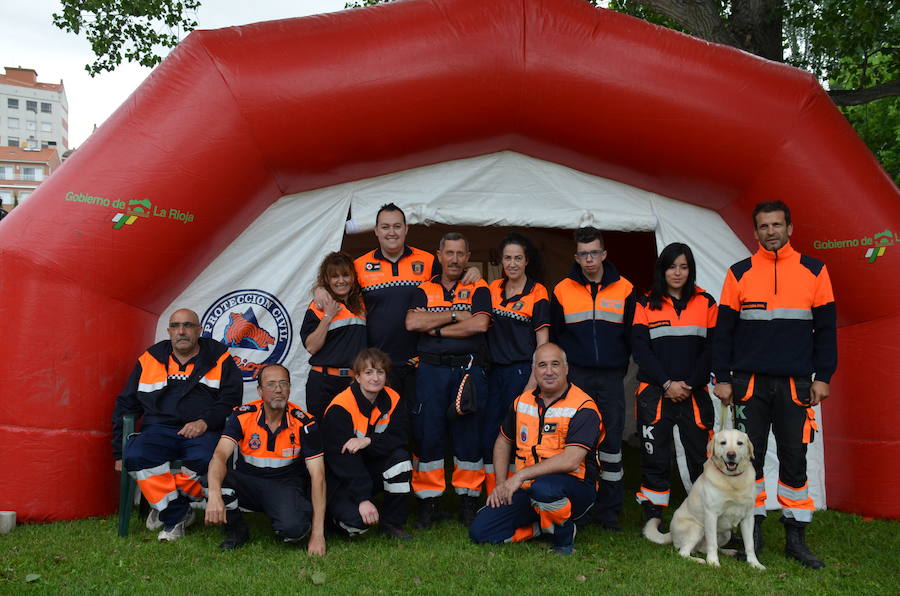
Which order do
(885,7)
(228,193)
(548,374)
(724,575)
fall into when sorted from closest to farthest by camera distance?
(724,575)
(548,374)
(228,193)
(885,7)

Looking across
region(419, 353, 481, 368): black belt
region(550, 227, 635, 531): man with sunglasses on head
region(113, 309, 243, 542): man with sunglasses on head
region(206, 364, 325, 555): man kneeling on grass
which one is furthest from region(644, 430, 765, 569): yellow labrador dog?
region(113, 309, 243, 542): man with sunglasses on head

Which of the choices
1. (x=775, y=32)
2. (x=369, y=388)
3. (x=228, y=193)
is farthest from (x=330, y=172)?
(x=775, y=32)

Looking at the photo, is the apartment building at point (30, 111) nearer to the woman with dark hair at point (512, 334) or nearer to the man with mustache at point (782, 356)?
the woman with dark hair at point (512, 334)

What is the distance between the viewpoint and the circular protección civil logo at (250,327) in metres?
4.70

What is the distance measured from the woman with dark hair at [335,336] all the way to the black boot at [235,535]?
725 mm

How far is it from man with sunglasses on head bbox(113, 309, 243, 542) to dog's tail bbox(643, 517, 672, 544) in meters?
2.39

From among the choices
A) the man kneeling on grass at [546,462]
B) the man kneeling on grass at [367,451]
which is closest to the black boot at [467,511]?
the man kneeling on grass at [546,462]

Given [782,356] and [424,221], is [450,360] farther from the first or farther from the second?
[782,356]

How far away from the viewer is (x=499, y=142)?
4.83 metres

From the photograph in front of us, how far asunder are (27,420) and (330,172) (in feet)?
7.31

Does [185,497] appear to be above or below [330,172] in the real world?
below

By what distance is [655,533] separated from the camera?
396 centimetres

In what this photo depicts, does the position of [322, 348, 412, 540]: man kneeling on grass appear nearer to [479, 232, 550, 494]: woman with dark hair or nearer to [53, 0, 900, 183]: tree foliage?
[479, 232, 550, 494]: woman with dark hair

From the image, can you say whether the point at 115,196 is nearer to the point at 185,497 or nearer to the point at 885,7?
the point at 185,497
